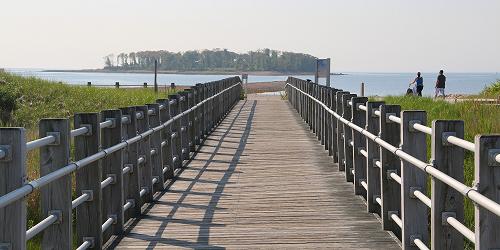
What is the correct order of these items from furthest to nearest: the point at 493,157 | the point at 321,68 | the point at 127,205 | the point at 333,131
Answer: the point at 321,68 → the point at 333,131 → the point at 127,205 → the point at 493,157

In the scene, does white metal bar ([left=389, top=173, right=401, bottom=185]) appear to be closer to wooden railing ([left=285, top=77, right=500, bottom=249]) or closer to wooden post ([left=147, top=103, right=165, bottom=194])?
wooden railing ([left=285, top=77, right=500, bottom=249])

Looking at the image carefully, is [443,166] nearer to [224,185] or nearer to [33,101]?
[224,185]

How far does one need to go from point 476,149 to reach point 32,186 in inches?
99.4

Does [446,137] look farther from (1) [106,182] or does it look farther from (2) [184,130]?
(2) [184,130]

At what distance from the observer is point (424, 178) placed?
22.2 feet

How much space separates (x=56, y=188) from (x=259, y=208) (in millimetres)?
3531

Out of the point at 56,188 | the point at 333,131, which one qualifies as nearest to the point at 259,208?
the point at 56,188

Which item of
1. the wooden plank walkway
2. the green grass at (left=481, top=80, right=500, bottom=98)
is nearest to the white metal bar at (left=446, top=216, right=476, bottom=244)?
the wooden plank walkway

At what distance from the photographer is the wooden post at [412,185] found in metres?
6.74

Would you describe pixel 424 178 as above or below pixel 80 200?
above

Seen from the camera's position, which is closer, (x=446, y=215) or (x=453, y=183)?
(x=453, y=183)

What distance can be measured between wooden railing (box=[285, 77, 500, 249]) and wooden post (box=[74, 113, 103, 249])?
242 centimetres

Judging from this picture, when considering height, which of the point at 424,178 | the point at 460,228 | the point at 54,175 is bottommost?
the point at 460,228

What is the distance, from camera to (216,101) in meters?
23.3
